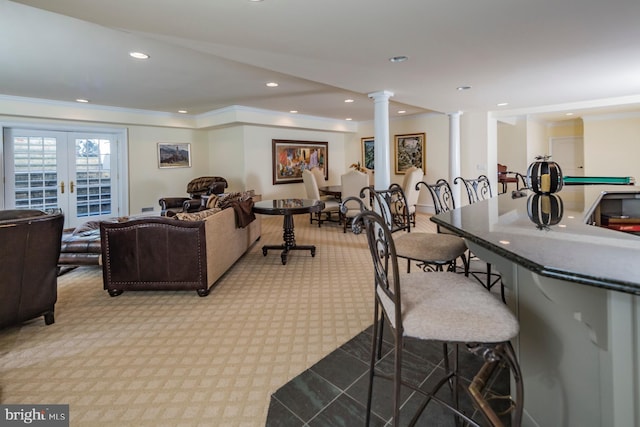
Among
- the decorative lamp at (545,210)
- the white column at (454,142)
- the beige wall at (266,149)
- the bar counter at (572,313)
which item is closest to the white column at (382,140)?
the decorative lamp at (545,210)

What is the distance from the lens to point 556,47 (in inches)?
115

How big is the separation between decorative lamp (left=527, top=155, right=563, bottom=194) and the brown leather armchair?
187 inches

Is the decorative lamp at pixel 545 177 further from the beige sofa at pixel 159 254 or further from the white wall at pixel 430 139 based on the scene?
the white wall at pixel 430 139

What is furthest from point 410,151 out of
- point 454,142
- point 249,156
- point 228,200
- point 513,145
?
point 228,200

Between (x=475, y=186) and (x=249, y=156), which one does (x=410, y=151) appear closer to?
(x=249, y=156)

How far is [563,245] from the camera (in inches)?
42.9

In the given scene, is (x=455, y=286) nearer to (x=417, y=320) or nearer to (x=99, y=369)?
(x=417, y=320)

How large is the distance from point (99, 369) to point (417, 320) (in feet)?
6.44

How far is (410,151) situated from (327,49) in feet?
19.0

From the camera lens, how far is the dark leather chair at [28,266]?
7.41 ft

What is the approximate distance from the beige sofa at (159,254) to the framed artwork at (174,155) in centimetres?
460

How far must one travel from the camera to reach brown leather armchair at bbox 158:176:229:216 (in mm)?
5645

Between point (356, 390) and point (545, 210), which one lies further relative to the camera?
point (545, 210)

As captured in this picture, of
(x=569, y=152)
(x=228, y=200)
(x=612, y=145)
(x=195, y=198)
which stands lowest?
(x=228, y=200)
